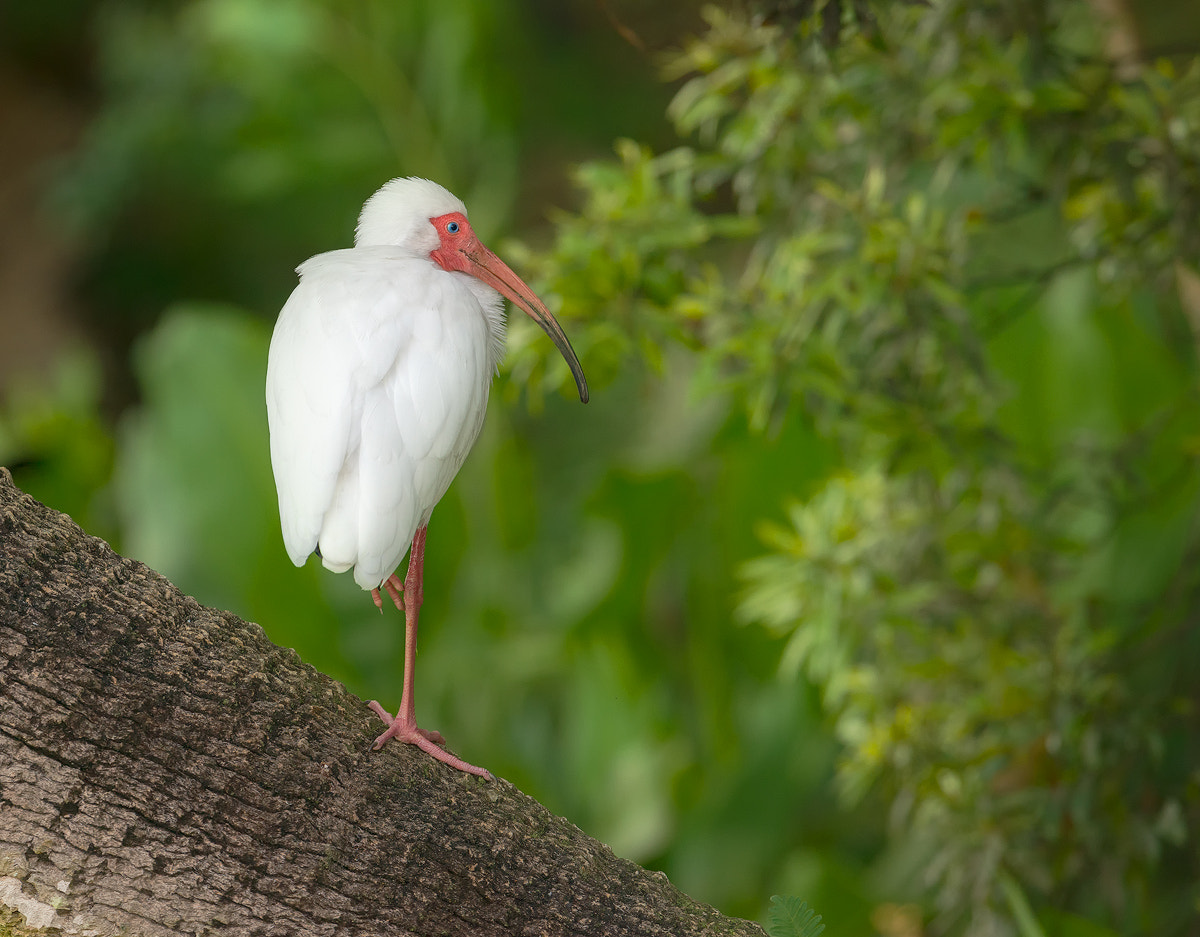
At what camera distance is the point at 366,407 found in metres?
1.20

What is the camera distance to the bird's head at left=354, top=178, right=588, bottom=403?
135 centimetres

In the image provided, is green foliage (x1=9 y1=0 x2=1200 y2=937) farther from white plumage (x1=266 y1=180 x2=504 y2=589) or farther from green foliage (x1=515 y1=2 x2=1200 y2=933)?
white plumage (x1=266 y1=180 x2=504 y2=589)

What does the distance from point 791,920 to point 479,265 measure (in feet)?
2.61

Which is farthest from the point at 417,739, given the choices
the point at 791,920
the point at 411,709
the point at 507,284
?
the point at 507,284

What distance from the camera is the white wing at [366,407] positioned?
1.17 meters

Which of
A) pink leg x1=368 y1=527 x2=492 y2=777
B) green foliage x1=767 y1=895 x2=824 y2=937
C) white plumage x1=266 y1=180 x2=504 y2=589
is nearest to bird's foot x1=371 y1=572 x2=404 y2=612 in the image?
pink leg x1=368 y1=527 x2=492 y2=777

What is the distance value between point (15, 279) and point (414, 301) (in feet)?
17.9

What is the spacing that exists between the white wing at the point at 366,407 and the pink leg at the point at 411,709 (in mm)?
96

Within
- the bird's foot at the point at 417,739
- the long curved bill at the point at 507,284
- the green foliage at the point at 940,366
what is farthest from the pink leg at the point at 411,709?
the green foliage at the point at 940,366

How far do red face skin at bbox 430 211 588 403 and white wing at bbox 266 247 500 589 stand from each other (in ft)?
0.32

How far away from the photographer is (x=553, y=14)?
648cm

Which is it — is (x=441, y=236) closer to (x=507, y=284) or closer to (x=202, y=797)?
(x=507, y=284)

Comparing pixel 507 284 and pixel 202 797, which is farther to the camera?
pixel 507 284

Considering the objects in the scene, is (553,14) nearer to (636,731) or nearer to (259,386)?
(259,386)
